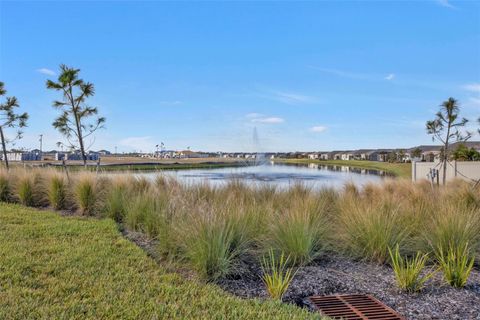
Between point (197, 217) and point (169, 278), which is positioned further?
point (197, 217)

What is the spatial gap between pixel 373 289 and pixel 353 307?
554 mm

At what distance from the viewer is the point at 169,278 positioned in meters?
3.98

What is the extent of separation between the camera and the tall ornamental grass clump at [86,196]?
28.9 feet

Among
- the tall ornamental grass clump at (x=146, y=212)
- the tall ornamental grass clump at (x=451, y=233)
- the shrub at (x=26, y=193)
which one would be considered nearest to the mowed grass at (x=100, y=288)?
the tall ornamental grass clump at (x=146, y=212)

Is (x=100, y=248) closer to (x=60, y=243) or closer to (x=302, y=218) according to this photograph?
(x=60, y=243)

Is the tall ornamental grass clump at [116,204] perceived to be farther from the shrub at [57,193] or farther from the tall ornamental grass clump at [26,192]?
the tall ornamental grass clump at [26,192]

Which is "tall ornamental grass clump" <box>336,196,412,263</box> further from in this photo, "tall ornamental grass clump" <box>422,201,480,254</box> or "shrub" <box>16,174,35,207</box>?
"shrub" <box>16,174,35,207</box>

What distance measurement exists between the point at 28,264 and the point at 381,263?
4.08 meters

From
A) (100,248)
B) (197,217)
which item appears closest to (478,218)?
(197,217)

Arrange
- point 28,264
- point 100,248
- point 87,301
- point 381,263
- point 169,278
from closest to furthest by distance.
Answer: point 87,301 → point 169,278 → point 28,264 → point 381,263 → point 100,248

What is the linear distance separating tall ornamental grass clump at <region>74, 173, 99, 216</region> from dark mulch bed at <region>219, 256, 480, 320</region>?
5466 mm

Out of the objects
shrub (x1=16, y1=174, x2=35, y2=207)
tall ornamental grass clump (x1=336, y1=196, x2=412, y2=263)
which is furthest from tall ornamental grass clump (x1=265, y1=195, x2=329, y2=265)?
shrub (x1=16, y1=174, x2=35, y2=207)

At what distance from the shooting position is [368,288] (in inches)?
157

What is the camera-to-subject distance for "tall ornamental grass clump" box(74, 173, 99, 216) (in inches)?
346
